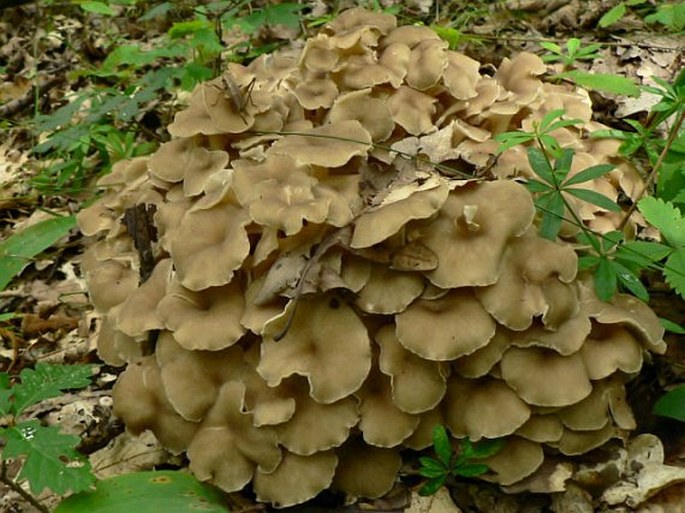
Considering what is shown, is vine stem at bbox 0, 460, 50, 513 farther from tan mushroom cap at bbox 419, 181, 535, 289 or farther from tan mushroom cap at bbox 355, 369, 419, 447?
tan mushroom cap at bbox 419, 181, 535, 289

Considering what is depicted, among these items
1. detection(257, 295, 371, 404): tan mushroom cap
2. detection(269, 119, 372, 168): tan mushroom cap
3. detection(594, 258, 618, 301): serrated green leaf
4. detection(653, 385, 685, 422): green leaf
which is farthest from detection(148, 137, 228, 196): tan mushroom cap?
detection(653, 385, 685, 422): green leaf

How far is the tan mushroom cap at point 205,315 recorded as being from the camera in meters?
3.10

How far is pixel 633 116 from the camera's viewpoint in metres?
4.66

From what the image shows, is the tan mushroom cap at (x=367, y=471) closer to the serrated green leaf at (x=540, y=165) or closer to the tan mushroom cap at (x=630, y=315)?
the tan mushroom cap at (x=630, y=315)

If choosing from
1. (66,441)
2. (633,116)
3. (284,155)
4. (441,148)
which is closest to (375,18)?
(441,148)

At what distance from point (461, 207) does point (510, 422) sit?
1015 mm

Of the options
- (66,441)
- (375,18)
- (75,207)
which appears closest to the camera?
(66,441)

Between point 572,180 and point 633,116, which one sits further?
point 633,116

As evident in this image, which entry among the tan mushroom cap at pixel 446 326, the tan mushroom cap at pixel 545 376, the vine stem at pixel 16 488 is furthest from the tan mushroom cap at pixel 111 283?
the tan mushroom cap at pixel 545 376

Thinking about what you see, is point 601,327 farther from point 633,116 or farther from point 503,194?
point 633,116

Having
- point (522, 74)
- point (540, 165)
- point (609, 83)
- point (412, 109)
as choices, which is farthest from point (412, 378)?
point (609, 83)

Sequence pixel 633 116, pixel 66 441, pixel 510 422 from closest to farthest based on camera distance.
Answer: pixel 66 441, pixel 510 422, pixel 633 116

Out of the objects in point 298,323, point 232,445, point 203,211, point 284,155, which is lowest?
point 232,445

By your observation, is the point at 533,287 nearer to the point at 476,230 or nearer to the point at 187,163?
the point at 476,230
